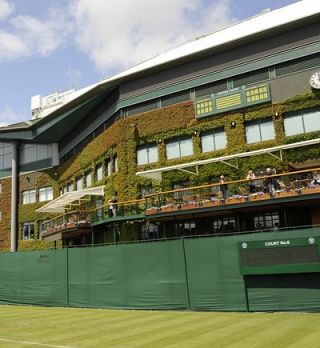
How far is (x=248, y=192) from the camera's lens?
82.9 feet

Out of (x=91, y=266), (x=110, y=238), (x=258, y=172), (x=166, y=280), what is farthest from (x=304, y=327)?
(x=110, y=238)

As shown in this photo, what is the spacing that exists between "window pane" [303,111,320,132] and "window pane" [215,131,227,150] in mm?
5739

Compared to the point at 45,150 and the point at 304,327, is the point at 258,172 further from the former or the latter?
the point at 45,150

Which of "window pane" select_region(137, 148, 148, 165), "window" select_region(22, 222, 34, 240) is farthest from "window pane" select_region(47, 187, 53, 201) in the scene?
"window pane" select_region(137, 148, 148, 165)

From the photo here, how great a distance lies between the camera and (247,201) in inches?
976

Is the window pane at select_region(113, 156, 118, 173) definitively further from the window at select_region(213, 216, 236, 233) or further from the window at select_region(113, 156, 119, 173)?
the window at select_region(213, 216, 236, 233)

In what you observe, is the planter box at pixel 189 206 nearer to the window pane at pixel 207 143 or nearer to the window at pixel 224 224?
the window at pixel 224 224

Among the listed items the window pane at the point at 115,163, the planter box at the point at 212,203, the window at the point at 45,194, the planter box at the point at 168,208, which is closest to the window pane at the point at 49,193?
the window at the point at 45,194

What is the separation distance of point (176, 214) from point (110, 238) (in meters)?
9.30

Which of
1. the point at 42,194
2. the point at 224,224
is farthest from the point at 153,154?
the point at 42,194

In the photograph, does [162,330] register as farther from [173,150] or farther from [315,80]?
[315,80]

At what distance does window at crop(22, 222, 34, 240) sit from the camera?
5116 cm

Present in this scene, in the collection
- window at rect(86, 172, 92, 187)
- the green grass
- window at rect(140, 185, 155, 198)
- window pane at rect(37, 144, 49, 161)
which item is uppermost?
window pane at rect(37, 144, 49, 161)

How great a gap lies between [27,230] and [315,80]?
3708 cm
